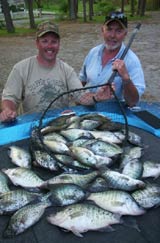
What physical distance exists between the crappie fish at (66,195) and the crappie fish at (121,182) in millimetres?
193

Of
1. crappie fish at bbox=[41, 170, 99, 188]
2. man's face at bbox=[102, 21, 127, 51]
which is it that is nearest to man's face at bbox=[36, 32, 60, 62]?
man's face at bbox=[102, 21, 127, 51]

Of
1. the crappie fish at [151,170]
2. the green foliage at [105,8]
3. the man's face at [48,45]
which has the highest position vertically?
the man's face at [48,45]

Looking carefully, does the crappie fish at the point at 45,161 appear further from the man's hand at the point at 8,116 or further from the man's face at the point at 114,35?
the man's face at the point at 114,35

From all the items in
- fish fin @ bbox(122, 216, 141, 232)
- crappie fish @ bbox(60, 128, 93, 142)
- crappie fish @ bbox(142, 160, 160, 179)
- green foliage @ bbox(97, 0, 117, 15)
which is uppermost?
crappie fish @ bbox(60, 128, 93, 142)

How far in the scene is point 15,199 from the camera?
7.18ft

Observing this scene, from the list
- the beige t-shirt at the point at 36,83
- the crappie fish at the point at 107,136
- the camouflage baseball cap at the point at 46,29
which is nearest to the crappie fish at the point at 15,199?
the crappie fish at the point at 107,136

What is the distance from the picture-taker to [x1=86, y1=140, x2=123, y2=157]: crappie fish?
102 inches

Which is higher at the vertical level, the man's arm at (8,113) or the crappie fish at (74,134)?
the crappie fish at (74,134)

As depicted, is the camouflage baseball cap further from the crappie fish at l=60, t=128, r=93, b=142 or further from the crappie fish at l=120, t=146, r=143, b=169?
the crappie fish at l=120, t=146, r=143, b=169

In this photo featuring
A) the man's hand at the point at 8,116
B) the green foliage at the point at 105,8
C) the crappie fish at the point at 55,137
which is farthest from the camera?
the green foliage at the point at 105,8

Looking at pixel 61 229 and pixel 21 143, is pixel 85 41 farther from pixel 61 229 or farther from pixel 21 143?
pixel 61 229

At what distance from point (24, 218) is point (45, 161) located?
553mm

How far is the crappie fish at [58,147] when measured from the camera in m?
2.63

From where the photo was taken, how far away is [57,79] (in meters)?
3.94
